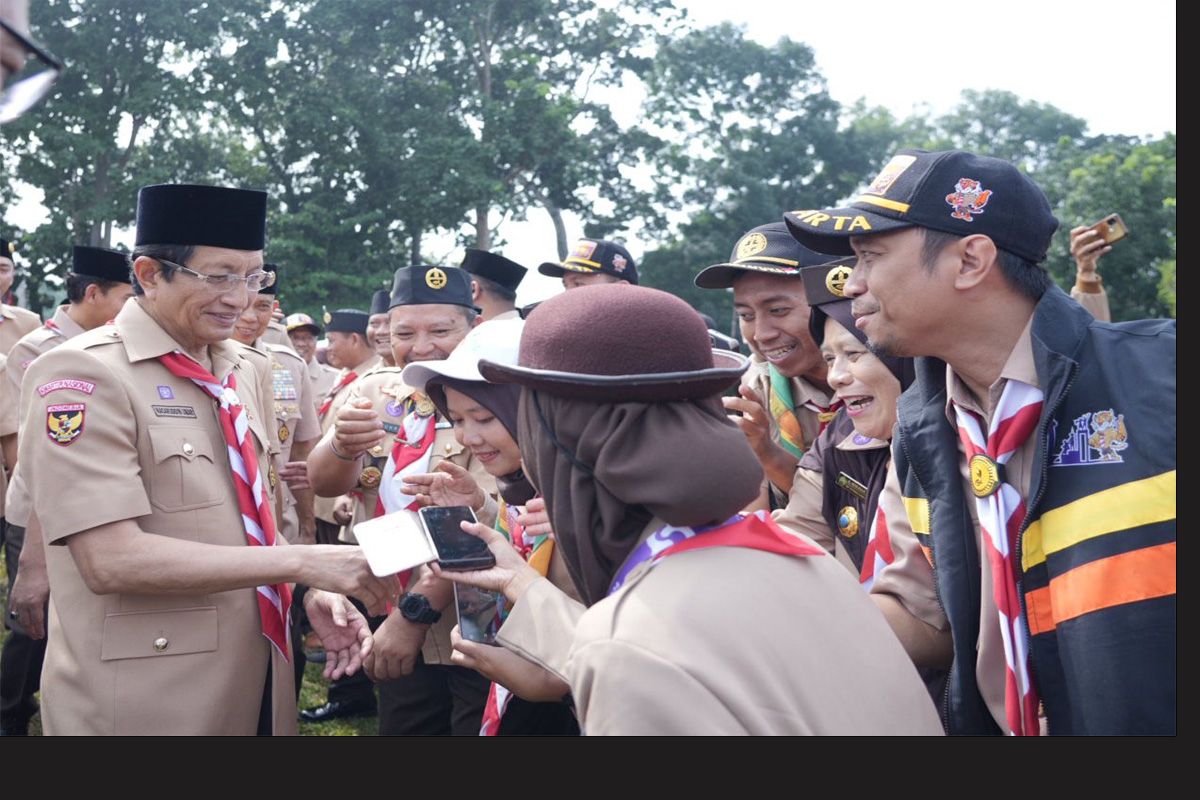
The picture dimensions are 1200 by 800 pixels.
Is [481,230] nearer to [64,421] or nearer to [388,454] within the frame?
[388,454]

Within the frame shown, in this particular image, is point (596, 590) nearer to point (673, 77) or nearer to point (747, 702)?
point (747, 702)

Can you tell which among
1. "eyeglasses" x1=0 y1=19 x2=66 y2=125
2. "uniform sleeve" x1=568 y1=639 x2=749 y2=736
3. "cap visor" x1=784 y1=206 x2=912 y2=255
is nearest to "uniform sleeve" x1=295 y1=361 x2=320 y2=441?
"cap visor" x1=784 y1=206 x2=912 y2=255

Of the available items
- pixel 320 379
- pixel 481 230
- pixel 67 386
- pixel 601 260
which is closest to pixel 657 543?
pixel 67 386

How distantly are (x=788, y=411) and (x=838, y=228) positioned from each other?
1.71 m

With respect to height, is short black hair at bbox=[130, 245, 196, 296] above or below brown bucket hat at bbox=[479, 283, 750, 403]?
below

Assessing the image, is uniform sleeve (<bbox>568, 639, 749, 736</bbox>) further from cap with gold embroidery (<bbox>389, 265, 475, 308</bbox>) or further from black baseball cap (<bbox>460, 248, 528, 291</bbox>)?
black baseball cap (<bbox>460, 248, 528, 291</bbox>)

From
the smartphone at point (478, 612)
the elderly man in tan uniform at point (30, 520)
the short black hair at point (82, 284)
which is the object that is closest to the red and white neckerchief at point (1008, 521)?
the smartphone at point (478, 612)

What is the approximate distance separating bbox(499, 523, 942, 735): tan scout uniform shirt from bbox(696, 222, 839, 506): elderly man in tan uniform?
85.2 inches

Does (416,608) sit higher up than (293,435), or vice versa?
(416,608)

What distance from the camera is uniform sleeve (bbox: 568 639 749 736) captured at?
1662 millimetres

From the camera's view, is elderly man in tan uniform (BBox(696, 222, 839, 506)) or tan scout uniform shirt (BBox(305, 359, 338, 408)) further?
tan scout uniform shirt (BBox(305, 359, 338, 408))

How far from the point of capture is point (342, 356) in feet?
36.1

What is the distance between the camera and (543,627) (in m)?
2.35

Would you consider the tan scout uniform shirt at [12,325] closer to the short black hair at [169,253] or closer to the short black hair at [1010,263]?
the short black hair at [169,253]
